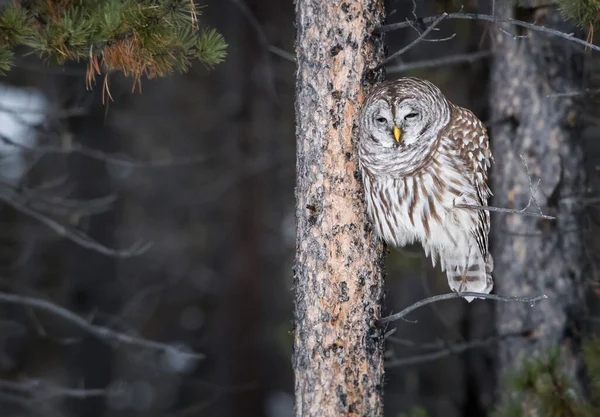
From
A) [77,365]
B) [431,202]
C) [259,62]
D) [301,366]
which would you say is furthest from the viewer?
[259,62]

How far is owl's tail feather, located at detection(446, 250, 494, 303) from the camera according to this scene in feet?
14.9

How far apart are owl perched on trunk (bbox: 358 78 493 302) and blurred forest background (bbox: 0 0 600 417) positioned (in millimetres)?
1320

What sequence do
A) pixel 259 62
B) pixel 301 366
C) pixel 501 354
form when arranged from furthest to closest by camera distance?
pixel 259 62 < pixel 501 354 < pixel 301 366

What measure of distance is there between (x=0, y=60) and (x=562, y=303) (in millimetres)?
4053

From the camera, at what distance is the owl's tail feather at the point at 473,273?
4.54 metres

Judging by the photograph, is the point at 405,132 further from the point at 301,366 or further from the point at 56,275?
the point at 56,275

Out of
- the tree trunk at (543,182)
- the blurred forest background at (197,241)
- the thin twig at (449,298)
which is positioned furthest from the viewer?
the blurred forest background at (197,241)

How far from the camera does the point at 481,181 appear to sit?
14.0 feet

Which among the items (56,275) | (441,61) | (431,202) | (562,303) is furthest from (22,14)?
(56,275)

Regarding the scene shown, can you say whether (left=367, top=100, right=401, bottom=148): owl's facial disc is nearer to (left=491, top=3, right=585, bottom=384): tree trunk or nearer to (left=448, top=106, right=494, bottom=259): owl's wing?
(left=448, top=106, right=494, bottom=259): owl's wing

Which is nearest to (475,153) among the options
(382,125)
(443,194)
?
(443,194)

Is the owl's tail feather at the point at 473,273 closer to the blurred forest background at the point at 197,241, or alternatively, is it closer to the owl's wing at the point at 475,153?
the owl's wing at the point at 475,153

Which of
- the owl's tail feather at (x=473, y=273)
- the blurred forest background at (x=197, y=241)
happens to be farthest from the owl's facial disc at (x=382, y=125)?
the blurred forest background at (x=197, y=241)

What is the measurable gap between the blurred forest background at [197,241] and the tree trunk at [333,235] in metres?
1.68
